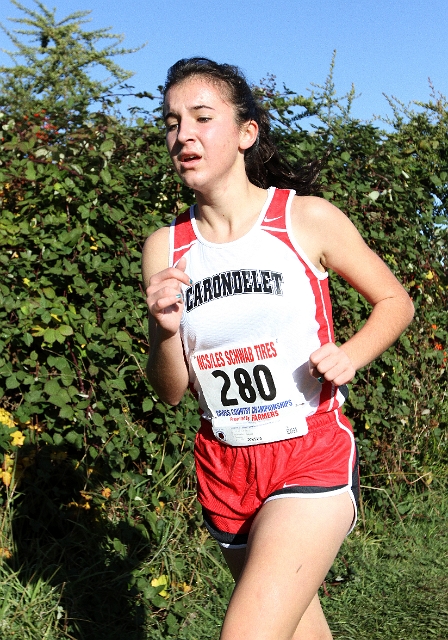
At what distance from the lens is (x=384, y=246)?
5.00m

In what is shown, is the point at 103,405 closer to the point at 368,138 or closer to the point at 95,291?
the point at 95,291

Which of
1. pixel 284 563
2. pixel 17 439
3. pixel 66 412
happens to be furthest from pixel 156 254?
pixel 17 439

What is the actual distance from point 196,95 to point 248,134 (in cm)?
26

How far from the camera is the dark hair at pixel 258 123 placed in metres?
2.71

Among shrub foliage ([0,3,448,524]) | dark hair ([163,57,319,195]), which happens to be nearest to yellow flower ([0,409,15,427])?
shrub foliage ([0,3,448,524])

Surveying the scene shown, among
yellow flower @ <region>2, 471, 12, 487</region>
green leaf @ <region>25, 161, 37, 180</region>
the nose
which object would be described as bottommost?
yellow flower @ <region>2, 471, 12, 487</region>

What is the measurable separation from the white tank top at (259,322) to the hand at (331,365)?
197 millimetres

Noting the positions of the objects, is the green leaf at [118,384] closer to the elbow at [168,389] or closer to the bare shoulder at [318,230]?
the elbow at [168,389]

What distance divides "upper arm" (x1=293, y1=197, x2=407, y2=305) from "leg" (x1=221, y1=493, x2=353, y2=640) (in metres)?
0.65

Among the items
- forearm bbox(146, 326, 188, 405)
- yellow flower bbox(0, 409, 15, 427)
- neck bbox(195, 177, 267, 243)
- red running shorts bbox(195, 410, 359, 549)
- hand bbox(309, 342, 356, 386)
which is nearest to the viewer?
hand bbox(309, 342, 356, 386)

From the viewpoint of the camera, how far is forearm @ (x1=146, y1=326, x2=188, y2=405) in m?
2.53

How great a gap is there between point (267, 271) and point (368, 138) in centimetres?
271

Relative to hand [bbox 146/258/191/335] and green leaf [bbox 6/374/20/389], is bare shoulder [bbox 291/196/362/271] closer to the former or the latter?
hand [bbox 146/258/191/335]

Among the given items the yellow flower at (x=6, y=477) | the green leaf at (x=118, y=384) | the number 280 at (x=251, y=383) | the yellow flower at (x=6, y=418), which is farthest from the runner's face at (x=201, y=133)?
the yellow flower at (x=6, y=477)
